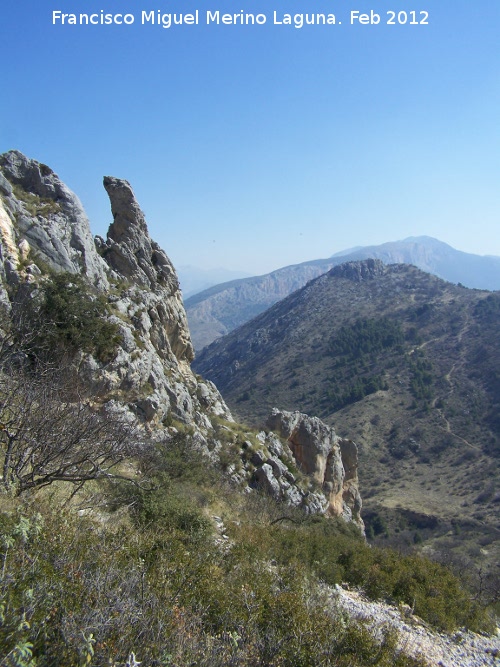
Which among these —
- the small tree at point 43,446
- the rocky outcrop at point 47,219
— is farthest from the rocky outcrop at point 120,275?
the small tree at point 43,446

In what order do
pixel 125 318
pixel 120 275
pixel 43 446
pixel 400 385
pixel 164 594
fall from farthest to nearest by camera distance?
pixel 400 385
pixel 120 275
pixel 125 318
pixel 43 446
pixel 164 594

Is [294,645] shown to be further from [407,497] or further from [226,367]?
[226,367]

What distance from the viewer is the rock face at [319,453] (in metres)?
25.6

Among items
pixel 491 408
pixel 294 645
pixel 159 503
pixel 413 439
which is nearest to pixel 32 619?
pixel 294 645

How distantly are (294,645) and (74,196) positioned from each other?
73.9 feet

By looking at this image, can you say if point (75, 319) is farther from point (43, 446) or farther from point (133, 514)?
point (133, 514)

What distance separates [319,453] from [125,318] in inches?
576

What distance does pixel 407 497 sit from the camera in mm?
49750

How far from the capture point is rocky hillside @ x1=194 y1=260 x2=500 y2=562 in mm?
46312

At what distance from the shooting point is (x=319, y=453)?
2609cm

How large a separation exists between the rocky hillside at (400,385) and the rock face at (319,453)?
16174 mm

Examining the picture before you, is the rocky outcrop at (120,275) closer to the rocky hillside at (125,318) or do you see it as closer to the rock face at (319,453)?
the rocky hillside at (125,318)

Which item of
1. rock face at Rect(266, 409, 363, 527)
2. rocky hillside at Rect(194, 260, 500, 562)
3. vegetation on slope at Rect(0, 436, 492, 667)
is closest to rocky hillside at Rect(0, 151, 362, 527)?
rock face at Rect(266, 409, 363, 527)

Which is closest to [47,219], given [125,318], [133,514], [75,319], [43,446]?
[125,318]
